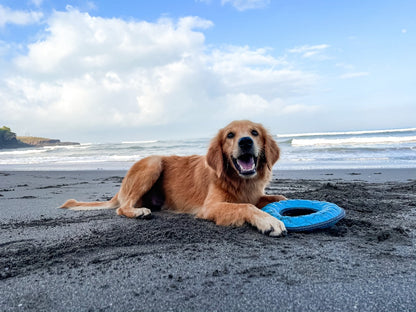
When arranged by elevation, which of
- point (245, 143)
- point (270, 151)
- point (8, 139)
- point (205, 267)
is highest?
point (8, 139)

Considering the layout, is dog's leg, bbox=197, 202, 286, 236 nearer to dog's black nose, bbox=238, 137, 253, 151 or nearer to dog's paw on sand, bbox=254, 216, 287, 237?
dog's paw on sand, bbox=254, 216, 287, 237

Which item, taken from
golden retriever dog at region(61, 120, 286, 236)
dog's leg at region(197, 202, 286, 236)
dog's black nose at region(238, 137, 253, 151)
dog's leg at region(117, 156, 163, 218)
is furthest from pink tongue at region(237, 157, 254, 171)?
dog's leg at region(117, 156, 163, 218)

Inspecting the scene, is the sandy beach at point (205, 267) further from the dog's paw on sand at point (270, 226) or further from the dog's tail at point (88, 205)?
the dog's tail at point (88, 205)

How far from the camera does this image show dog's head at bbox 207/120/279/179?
3471 mm

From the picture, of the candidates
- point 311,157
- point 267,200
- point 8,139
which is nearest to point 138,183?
point 267,200

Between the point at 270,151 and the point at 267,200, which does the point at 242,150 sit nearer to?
the point at 270,151

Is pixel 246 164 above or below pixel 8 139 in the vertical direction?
below

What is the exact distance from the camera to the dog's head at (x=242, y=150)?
11.4 feet

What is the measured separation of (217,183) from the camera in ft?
12.2

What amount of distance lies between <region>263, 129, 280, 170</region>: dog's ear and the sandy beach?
42.2 inches

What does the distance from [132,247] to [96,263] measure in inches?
14.3

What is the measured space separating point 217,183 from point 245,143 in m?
0.63

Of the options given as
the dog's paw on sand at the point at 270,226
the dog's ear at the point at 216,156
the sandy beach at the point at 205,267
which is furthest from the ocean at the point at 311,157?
the sandy beach at the point at 205,267

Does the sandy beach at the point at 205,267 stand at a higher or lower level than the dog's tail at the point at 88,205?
higher
